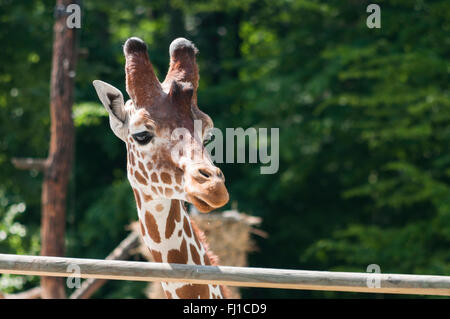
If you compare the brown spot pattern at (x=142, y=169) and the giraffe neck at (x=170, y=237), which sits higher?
the brown spot pattern at (x=142, y=169)

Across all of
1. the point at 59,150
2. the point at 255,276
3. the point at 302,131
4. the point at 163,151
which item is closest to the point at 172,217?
the point at 163,151

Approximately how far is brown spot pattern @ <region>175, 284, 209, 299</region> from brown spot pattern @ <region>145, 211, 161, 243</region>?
0.86 feet

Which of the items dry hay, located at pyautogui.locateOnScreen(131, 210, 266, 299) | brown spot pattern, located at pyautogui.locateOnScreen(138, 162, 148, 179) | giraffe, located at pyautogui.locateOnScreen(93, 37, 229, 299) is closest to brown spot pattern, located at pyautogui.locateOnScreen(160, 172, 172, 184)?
giraffe, located at pyautogui.locateOnScreen(93, 37, 229, 299)

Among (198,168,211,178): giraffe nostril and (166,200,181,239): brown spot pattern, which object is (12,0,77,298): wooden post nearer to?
(166,200,181,239): brown spot pattern

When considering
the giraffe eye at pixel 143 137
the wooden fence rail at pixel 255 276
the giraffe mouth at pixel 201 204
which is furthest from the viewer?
the giraffe eye at pixel 143 137

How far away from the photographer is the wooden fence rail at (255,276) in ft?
8.30

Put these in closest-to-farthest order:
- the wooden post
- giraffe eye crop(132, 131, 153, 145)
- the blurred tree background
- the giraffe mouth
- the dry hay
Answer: the giraffe mouth, giraffe eye crop(132, 131, 153, 145), the wooden post, the dry hay, the blurred tree background

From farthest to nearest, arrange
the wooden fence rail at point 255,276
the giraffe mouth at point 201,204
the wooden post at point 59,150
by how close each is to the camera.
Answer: the wooden post at point 59,150 → the giraffe mouth at point 201,204 → the wooden fence rail at point 255,276

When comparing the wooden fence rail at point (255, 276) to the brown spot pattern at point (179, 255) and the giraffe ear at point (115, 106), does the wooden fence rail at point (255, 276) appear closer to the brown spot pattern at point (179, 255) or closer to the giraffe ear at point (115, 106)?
the brown spot pattern at point (179, 255)

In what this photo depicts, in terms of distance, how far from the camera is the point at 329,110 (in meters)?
10.7

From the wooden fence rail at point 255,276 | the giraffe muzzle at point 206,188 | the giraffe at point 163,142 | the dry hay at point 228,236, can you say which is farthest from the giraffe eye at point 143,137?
the dry hay at point 228,236

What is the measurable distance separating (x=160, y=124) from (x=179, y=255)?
63cm

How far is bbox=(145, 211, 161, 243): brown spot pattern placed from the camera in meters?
3.09

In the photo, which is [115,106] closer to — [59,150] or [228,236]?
[59,150]
